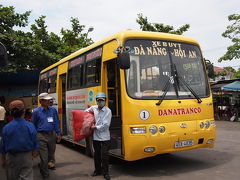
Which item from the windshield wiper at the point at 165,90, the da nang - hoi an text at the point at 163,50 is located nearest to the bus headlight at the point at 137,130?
the windshield wiper at the point at 165,90

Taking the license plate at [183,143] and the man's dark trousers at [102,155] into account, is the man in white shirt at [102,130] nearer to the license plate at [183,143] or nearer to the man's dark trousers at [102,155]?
the man's dark trousers at [102,155]

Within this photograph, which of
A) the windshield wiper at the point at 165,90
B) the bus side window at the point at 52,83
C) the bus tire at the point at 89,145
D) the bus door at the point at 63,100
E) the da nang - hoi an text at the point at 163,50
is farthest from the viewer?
the bus side window at the point at 52,83

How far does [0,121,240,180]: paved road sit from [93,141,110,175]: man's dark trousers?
0.25 metres

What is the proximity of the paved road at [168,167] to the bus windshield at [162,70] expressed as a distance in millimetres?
1596

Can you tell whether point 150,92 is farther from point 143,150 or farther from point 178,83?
point 143,150

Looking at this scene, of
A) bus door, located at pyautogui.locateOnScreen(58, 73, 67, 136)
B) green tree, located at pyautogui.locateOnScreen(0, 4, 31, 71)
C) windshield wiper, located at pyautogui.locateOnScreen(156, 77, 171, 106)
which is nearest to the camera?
windshield wiper, located at pyautogui.locateOnScreen(156, 77, 171, 106)

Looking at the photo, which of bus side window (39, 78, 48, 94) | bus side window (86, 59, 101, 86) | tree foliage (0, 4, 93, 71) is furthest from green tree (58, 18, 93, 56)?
bus side window (86, 59, 101, 86)

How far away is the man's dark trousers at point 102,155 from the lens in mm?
5547

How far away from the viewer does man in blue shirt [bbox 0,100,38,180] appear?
13.0 ft

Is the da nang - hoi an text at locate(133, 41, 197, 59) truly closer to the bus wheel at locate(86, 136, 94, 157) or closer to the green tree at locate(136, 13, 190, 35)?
the bus wheel at locate(86, 136, 94, 157)

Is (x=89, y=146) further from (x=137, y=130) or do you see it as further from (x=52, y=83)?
(x=52, y=83)

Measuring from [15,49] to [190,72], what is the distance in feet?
39.5

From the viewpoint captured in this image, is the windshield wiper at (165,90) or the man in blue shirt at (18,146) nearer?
the man in blue shirt at (18,146)

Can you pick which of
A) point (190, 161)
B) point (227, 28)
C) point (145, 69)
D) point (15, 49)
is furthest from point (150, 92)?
point (227, 28)
